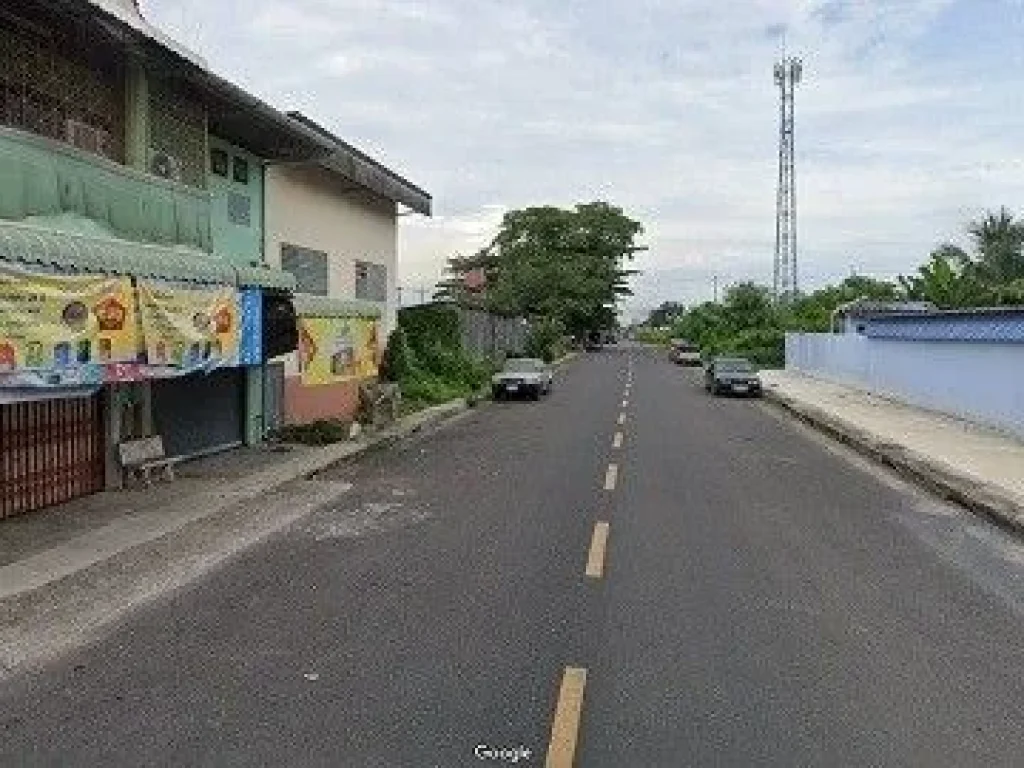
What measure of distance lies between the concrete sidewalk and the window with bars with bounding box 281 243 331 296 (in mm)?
11519

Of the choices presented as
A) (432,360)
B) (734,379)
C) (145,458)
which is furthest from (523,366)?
(145,458)

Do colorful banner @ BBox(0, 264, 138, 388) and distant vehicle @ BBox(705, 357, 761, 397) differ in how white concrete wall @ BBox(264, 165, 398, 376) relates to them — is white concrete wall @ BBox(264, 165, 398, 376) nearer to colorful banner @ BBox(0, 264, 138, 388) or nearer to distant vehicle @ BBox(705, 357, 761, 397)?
colorful banner @ BBox(0, 264, 138, 388)

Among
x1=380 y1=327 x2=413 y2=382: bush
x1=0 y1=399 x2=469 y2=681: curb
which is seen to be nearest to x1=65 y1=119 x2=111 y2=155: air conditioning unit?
x1=0 y1=399 x2=469 y2=681: curb

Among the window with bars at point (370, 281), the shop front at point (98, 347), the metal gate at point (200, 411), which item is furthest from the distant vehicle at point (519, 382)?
the shop front at point (98, 347)

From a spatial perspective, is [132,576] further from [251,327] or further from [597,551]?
[251,327]

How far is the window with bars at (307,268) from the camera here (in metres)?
20.7

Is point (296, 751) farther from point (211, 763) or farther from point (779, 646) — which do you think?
point (779, 646)

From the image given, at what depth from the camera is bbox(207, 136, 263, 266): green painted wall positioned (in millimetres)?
16812

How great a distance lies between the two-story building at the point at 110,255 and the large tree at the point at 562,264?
7099cm

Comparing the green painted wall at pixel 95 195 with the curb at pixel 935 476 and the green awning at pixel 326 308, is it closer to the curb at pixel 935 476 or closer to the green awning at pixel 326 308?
the green awning at pixel 326 308

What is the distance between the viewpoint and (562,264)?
90750 millimetres

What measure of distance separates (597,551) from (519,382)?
76.1 feet

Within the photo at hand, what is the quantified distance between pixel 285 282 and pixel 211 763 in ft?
38.9

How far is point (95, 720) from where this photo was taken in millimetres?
5688
